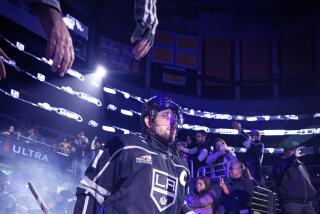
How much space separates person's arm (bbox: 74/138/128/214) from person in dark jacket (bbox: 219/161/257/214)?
→ 479 cm

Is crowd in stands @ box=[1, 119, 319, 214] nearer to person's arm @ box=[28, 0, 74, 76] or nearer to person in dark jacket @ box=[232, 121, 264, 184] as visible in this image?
person in dark jacket @ box=[232, 121, 264, 184]

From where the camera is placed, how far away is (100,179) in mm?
3076

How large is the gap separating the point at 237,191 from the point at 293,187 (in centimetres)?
126

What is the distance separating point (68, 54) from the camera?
1.77m

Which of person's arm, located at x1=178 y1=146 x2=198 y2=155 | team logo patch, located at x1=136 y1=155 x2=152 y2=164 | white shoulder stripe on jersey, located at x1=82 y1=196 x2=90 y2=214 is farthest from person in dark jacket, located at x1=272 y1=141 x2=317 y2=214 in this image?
white shoulder stripe on jersey, located at x1=82 y1=196 x2=90 y2=214

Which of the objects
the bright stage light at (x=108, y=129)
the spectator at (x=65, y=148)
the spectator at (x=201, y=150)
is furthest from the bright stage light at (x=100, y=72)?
the spectator at (x=201, y=150)

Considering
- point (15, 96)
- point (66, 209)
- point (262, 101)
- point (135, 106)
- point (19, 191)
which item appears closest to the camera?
point (19, 191)

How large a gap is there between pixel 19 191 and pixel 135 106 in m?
8.96

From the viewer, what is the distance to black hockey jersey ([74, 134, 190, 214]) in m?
3.04

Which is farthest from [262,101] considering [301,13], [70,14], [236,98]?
[70,14]

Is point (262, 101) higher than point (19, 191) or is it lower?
higher

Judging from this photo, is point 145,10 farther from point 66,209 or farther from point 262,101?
point 262,101

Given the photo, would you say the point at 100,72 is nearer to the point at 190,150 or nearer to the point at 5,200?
the point at 190,150

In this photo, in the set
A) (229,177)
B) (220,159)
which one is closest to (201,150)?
(220,159)
